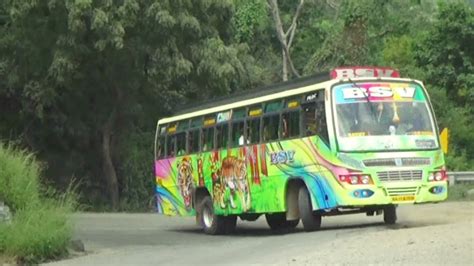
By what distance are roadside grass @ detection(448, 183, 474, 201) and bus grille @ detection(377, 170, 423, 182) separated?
493 inches

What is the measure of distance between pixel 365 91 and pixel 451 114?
96.2ft

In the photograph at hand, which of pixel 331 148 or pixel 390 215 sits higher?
pixel 331 148

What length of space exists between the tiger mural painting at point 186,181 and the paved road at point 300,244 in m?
0.89

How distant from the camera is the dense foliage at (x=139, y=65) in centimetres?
2875

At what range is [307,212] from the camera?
1755cm

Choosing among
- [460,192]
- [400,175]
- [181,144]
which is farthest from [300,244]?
[460,192]

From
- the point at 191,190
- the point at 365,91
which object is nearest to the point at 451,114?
the point at 191,190

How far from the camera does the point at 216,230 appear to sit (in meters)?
21.1

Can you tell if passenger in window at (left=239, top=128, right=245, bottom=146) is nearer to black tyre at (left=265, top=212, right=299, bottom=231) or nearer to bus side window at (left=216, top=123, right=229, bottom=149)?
bus side window at (left=216, top=123, right=229, bottom=149)

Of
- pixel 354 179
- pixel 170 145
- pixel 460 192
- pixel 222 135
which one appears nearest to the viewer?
pixel 354 179

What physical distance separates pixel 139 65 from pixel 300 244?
1606 cm

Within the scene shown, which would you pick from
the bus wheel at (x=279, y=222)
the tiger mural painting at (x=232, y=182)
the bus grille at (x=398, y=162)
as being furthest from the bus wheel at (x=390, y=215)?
the tiger mural painting at (x=232, y=182)

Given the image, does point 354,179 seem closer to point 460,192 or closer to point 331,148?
point 331,148

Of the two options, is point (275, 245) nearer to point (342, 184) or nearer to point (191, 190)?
point (342, 184)
